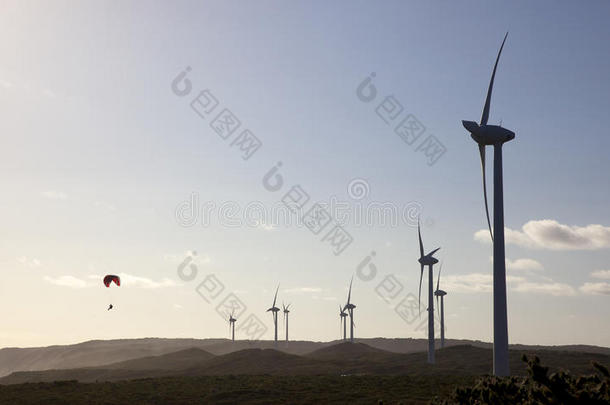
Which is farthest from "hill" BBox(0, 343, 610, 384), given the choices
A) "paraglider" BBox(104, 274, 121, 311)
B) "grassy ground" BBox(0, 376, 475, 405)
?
"paraglider" BBox(104, 274, 121, 311)

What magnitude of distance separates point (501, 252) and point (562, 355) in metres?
72.4

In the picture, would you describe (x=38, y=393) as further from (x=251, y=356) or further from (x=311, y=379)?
(x=251, y=356)

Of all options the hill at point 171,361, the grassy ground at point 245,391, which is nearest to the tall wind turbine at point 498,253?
the grassy ground at point 245,391

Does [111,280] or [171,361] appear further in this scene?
[171,361]

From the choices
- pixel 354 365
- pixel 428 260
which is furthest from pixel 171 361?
pixel 428 260

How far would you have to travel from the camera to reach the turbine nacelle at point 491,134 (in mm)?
58219

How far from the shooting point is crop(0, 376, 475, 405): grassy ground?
70.8 m

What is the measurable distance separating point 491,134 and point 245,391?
37.8 metres

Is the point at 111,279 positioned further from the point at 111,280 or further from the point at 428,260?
the point at 428,260

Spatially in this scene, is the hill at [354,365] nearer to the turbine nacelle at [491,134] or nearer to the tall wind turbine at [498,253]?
the tall wind turbine at [498,253]

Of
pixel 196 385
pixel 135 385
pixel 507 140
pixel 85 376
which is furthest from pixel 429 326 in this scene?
pixel 85 376

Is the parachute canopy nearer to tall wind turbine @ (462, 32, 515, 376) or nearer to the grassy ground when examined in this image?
A: the grassy ground

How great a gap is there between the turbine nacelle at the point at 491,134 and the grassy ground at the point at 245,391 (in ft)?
75.5

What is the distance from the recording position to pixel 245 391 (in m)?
76.4
